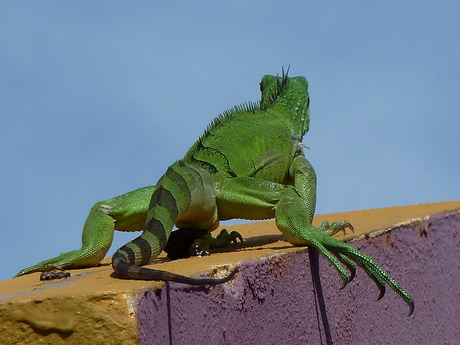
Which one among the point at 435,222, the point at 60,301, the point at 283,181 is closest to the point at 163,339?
the point at 60,301

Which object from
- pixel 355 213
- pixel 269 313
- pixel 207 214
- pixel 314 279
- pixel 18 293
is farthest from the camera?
pixel 355 213

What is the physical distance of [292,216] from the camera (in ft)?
15.2

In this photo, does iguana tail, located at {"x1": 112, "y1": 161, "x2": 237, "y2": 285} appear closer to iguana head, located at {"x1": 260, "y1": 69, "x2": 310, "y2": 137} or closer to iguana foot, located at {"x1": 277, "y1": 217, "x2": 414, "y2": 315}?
iguana foot, located at {"x1": 277, "y1": 217, "x2": 414, "y2": 315}

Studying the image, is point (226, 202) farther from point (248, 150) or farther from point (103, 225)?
point (103, 225)

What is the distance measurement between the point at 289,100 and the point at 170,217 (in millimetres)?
2632

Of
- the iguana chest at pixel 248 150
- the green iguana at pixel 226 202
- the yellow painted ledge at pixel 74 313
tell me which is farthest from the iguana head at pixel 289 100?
the yellow painted ledge at pixel 74 313

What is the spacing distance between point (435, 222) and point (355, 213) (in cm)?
172

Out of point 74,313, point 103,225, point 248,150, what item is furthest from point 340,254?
point 74,313

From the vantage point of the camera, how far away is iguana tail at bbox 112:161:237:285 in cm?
343

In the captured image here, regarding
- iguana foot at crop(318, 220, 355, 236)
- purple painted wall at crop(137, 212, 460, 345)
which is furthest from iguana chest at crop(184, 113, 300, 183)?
purple painted wall at crop(137, 212, 460, 345)

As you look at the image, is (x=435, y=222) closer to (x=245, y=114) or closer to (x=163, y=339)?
(x=245, y=114)

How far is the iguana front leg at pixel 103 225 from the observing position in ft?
16.1

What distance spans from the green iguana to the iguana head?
0.28 feet

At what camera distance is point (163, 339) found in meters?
3.30
